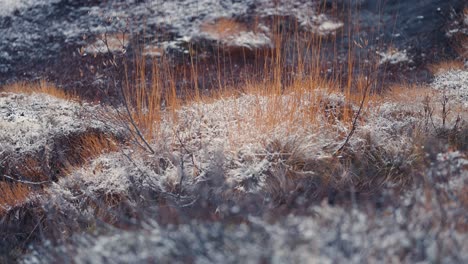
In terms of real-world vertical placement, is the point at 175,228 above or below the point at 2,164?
above

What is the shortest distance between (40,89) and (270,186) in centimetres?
373

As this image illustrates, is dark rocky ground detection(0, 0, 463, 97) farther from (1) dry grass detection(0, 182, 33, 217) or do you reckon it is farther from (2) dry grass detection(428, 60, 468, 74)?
(1) dry grass detection(0, 182, 33, 217)

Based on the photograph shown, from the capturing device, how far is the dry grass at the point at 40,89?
615 centimetres

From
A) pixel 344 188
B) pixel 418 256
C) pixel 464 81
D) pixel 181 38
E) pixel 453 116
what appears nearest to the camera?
pixel 418 256

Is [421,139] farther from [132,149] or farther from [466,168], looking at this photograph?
[132,149]

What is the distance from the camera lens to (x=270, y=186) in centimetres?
383

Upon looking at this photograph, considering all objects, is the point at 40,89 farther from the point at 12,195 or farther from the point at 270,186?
the point at 270,186

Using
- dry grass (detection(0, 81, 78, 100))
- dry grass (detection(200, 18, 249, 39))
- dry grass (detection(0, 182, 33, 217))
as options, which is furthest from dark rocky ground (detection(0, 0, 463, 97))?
dry grass (detection(0, 182, 33, 217))

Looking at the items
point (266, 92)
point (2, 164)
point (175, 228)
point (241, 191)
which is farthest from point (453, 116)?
point (2, 164)

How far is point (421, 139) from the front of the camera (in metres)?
4.08

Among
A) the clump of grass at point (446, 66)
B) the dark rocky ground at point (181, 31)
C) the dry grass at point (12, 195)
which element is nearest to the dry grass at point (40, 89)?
the dark rocky ground at point (181, 31)

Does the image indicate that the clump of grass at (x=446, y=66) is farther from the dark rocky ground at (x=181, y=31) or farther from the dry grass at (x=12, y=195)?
the dry grass at (x=12, y=195)

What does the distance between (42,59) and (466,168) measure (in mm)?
6068

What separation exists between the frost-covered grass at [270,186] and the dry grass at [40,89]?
30.4 inches
